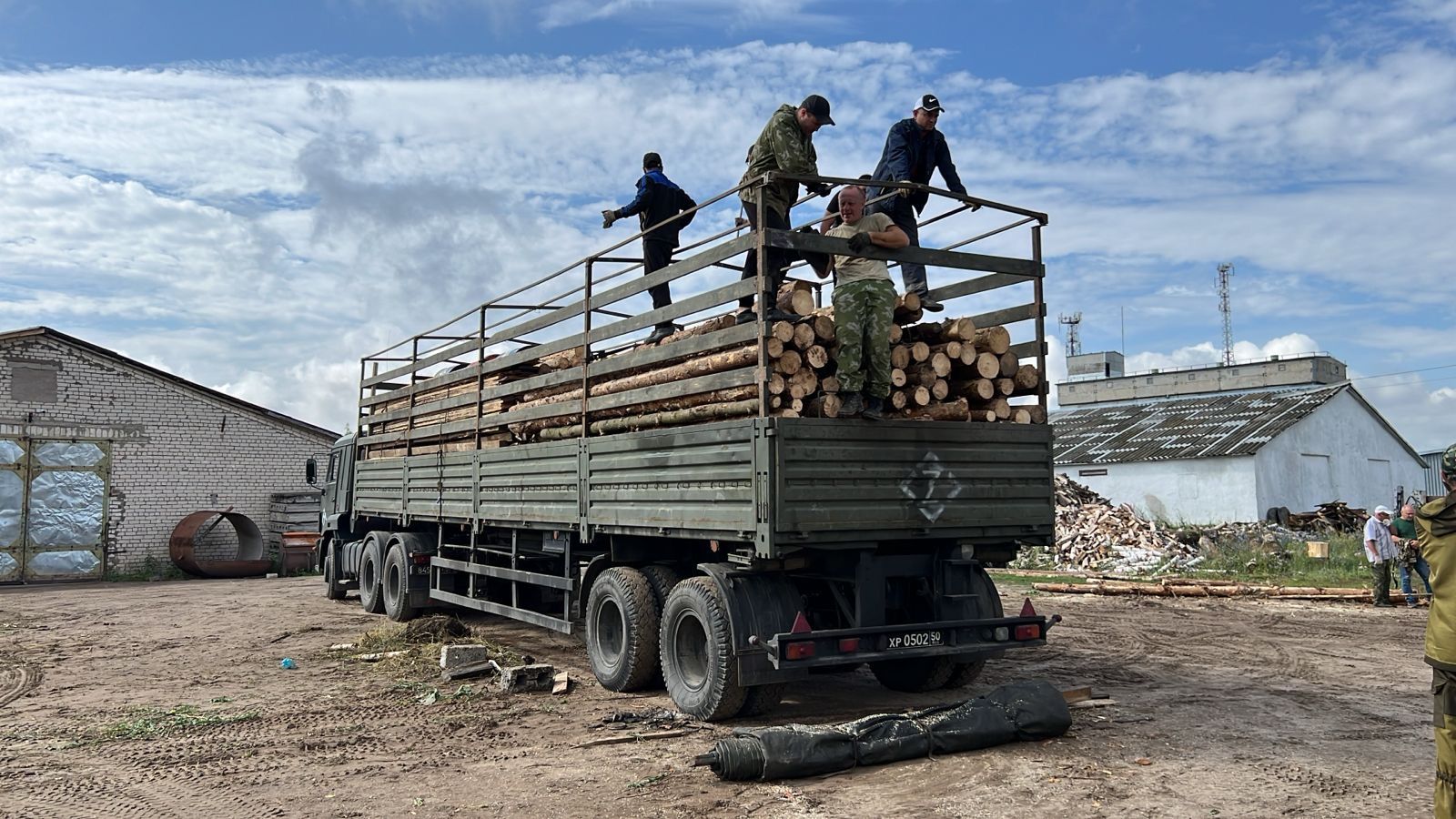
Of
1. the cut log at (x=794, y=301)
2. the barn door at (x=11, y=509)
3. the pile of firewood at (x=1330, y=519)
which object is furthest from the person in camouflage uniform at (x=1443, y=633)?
the barn door at (x=11, y=509)

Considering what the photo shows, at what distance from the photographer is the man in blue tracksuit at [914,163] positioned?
26.9 ft

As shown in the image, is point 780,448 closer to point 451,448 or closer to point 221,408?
point 451,448

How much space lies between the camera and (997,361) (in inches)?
294

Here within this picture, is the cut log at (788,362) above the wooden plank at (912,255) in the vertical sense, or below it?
below

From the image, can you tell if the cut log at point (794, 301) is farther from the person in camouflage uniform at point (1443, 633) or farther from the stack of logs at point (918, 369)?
the person in camouflage uniform at point (1443, 633)

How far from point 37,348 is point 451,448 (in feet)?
51.7

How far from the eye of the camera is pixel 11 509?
21.8m

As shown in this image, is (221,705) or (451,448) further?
(451,448)

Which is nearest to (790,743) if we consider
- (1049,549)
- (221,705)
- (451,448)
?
(221,705)

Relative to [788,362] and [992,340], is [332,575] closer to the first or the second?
[788,362]

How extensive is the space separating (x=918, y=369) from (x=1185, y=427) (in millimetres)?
26594

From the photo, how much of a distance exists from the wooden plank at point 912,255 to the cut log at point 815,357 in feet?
2.17

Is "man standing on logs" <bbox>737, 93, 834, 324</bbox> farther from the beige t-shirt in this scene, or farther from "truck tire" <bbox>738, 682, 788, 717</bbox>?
"truck tire" <bbox>738, 682, 788, 717</bbox>

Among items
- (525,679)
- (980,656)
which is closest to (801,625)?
(980,656)
